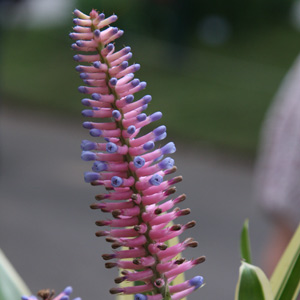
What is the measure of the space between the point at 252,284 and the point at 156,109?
30.3 feet

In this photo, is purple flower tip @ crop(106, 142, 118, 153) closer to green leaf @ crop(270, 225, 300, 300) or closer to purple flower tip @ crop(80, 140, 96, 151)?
purple flower tip @ crop(80, 140, 96, 151)

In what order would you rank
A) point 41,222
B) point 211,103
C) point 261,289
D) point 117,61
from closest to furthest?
1. point 117,61
2. point 261,289
3. point 41,222
4. point 211,103

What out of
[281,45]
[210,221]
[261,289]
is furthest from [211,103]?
[261,289]

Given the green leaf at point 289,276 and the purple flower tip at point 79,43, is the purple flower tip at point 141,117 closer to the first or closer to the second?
the purple flower tip at point 79,43

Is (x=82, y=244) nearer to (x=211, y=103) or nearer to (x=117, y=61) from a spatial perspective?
(x=211, y=103)

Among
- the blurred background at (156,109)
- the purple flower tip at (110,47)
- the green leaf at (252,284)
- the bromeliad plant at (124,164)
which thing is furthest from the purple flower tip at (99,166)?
the blurred background at (156,109)

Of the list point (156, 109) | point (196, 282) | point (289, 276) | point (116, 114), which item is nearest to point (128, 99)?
point (116, 114)

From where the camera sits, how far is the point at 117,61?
66cm

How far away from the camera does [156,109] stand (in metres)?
9.98

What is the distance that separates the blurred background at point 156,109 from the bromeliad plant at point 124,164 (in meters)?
4.38

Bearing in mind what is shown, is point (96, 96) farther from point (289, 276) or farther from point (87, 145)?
point (289, 276)

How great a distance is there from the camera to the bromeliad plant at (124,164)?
2.15 feet

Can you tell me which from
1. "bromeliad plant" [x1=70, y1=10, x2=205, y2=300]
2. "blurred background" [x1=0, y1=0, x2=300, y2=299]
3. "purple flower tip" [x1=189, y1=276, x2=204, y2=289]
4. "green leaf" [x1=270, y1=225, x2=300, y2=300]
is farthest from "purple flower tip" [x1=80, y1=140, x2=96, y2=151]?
"blurred background" [x1=0, y1=0, x2=300, y2=299]

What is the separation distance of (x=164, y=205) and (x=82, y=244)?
20.4 feet
